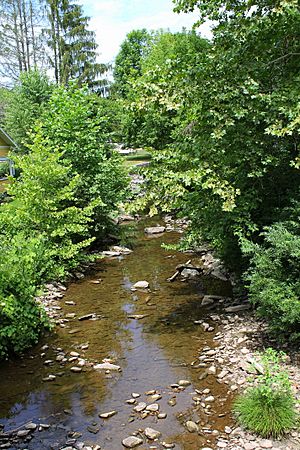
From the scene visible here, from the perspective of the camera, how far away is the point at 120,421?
4.74m

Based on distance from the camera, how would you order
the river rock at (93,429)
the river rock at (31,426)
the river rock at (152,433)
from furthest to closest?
1. the river rock at (31,426)
2. the river rock at (93,429)
3. the river rock at (152,433)

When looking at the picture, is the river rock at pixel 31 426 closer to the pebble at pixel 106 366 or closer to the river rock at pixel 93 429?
the river rock at pixel 93 429

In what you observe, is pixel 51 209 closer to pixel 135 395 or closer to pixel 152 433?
pixel 135 395

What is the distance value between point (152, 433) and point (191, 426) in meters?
0.43

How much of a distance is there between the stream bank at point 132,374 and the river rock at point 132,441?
0.06 ft

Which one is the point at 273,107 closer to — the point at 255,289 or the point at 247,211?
the point at 247,211

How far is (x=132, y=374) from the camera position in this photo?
18.9 feet

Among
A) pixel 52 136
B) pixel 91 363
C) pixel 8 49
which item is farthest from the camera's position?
pixel 8 49

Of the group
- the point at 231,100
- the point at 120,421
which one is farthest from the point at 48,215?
the point at 120,421

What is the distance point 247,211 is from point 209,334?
2.06m

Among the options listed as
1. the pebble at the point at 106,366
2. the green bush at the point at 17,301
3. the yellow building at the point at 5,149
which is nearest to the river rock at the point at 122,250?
the green bush at the point at 17,301

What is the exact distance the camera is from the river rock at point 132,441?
433cm

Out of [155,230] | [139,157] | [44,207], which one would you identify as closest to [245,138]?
[44,207]

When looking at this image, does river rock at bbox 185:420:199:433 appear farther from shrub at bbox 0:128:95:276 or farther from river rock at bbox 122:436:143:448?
shrub at bbox 0:128:95:276
